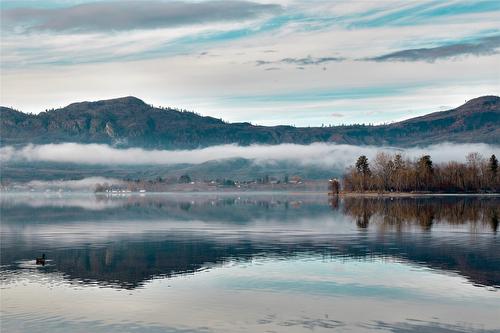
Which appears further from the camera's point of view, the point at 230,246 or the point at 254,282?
the point at 230,246

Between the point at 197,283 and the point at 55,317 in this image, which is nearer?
the point at 55,317

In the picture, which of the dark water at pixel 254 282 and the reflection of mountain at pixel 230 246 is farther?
the reflection of mountain at pixel 230 246

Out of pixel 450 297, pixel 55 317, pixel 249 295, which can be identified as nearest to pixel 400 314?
pixel 450 297

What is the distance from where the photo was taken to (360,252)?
8662 centimetres

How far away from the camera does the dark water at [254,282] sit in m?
49.7

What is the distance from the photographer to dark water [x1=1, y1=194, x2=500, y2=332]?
163 feet

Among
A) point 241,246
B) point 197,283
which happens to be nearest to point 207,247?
point 241,246

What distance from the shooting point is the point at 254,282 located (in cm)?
6469

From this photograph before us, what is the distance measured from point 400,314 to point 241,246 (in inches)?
1766

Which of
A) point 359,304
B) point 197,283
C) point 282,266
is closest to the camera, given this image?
point 359,304

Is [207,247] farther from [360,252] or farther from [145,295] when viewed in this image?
[145,295]

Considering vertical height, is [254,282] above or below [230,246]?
above

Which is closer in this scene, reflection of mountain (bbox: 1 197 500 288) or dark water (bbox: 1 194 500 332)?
dark water (bbox: 1 194 500 332)

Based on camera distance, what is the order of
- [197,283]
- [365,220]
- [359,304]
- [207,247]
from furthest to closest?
[365,220] < [207,247] < [197,283] < [359,304]
